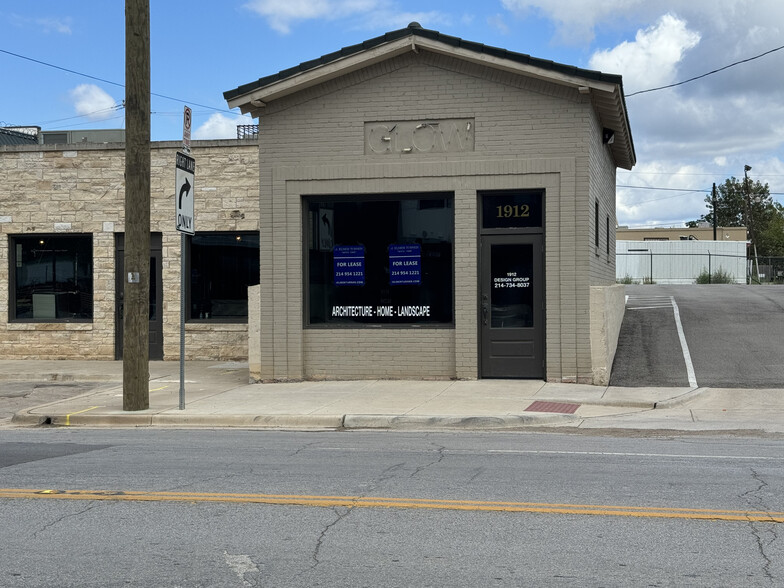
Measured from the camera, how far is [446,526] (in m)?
6.19

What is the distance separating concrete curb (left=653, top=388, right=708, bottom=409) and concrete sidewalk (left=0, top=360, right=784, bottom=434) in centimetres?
1

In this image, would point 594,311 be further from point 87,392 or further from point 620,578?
point 620,578

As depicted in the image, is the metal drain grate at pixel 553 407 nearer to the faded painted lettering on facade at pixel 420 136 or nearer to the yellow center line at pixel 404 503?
the faded painted lettering on facade at pixel 420 136

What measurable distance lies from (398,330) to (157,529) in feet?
30.7

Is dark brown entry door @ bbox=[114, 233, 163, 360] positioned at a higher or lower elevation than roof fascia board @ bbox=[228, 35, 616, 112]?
lower

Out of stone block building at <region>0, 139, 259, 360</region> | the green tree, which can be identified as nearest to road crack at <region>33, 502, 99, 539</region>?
stone block building at <region>0, 139, 259, 360</region>

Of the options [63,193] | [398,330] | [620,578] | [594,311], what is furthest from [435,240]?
[620,578]

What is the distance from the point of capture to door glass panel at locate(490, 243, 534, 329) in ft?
49.2

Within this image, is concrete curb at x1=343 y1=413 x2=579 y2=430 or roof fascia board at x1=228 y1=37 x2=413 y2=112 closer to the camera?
concrete curb at x1=343 y1=413 x2=579 y2=430

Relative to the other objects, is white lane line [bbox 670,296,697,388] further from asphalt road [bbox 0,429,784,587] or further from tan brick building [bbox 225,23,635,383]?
asphalt road [bbox 0,429,784,587]

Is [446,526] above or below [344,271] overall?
below

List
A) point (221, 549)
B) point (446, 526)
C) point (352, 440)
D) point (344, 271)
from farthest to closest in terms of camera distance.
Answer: point (344, 271), point (352, 440), point (446, 526), point (221, 549)

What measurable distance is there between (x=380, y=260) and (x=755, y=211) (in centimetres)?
7748

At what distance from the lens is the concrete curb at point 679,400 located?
12.8 metres
